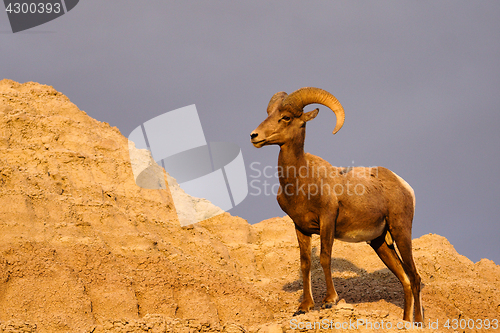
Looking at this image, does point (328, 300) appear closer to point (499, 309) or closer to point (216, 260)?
point (499, 309)

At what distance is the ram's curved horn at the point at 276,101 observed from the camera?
9.61 metres

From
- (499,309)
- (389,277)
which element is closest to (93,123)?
(389,277)

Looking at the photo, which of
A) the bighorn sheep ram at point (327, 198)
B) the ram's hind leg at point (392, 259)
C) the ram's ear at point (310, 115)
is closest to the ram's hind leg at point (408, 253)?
the bighorn sheep ram at point (327, 198)

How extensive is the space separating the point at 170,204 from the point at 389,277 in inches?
382

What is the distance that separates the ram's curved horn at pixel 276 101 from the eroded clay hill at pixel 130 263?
4.01 m

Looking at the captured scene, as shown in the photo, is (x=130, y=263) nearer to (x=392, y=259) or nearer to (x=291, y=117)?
(x=392, y=259)

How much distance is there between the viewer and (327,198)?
31.2ft

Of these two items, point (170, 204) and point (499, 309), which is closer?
point (499, 309)

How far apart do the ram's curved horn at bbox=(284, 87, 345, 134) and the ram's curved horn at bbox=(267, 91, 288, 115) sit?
0.28 m

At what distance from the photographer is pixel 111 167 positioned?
2042 cm

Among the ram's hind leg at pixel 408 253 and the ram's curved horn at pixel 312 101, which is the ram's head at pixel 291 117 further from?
the ram's hind leg at pixel 408 253

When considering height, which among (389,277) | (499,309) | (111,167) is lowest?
(499,309)

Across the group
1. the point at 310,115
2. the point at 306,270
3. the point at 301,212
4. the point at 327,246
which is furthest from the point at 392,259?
the point at 310,115

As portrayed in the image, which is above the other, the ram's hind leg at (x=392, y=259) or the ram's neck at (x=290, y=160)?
the ram's neck at (x=290, y=160)
